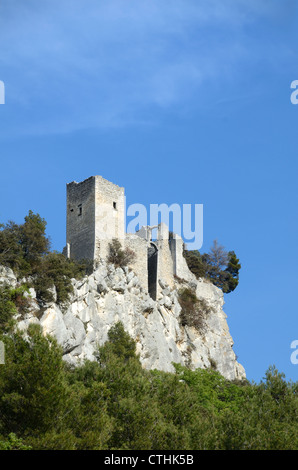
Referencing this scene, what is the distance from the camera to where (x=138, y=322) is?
40312 millimetres

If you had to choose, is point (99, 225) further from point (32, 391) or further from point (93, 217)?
point (32, 391)

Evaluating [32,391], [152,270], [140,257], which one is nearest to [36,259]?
[140,257]

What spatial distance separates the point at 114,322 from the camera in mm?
38469

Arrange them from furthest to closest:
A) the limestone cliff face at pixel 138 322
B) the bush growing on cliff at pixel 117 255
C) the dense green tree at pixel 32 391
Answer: the bush growing on cliff at pixel 117 255 < the limestone cliff face at pixel 138 322 < the dense green tree at pixel 32 391

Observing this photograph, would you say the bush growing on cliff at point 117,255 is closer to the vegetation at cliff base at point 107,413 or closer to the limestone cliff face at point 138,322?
the limestone cliff face at point 138,322

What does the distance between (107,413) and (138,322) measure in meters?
14.2

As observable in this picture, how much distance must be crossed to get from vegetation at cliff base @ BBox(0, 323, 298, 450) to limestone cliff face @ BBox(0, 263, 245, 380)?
465 cm

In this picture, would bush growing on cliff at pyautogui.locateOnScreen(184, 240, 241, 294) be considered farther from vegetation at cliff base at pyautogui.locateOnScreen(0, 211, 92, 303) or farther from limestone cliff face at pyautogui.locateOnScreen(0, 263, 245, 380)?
vegetation at cliff base at pyautogui.locateOnScreen(0, 211, 92, 303)

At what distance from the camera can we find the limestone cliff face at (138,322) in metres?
34.3

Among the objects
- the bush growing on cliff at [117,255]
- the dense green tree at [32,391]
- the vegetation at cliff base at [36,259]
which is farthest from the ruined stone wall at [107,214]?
the dense green tree at [32,391]

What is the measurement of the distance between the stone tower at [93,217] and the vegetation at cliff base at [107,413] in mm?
11264

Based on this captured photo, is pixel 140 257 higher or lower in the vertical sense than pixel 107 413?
higher
